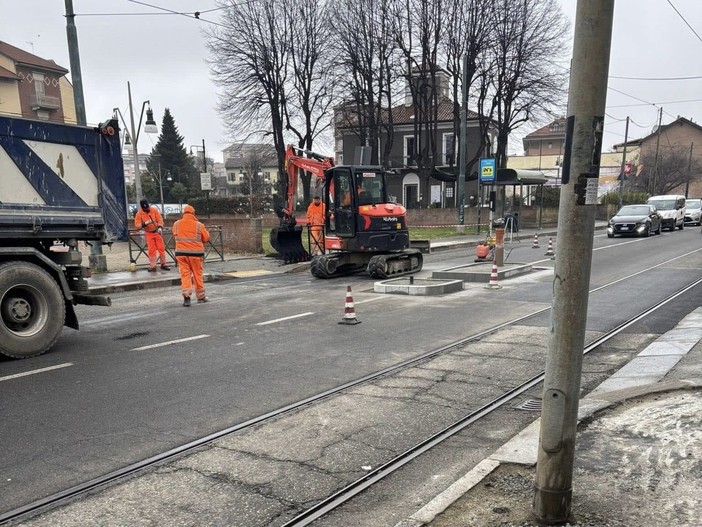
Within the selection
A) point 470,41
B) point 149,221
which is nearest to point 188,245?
point 149,221

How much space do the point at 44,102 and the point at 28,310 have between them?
51.5 m

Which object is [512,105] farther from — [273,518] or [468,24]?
[273,518]

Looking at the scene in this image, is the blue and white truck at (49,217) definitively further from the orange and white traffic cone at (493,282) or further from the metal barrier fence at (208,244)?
the metal barrier fence at (208,244)

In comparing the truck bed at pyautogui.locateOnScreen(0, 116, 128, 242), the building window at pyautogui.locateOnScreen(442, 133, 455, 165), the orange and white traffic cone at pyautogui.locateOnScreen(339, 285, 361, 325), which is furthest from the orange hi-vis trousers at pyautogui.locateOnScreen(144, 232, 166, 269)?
the building window at pyautogui.locateOnScreen(442, 133, 455, 165)

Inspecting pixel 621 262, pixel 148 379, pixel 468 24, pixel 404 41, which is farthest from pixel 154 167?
pixel 148 379

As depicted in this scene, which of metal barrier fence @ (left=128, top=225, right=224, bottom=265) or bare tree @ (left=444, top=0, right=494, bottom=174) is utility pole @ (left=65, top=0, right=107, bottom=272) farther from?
bare tree @ (left=444, top=0, right=494, bottom=174)

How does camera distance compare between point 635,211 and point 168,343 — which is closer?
point 168,343

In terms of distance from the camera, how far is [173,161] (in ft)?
256

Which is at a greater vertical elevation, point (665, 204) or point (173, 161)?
point (173, 161)

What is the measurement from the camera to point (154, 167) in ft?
231

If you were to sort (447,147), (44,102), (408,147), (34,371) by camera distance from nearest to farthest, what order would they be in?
(34,371) → (44,102) → (447,147) → (408,147)

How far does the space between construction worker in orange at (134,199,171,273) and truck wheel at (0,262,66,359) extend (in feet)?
28.8

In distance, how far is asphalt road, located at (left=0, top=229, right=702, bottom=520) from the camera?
4.35 metres

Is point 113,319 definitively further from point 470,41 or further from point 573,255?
point 470,41
